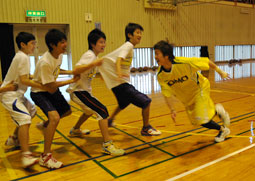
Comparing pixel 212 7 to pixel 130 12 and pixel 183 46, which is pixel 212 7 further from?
pixel 130 12

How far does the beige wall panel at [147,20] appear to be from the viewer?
35.2 ft

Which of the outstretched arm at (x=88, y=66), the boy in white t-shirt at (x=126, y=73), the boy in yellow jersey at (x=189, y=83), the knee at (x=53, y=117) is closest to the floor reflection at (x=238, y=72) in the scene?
the boy in yellow jersey at (x=189, y=83)

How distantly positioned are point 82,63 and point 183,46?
1378cm

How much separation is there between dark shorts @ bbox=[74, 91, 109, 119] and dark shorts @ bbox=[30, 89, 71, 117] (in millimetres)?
204

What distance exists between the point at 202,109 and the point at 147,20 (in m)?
11.8

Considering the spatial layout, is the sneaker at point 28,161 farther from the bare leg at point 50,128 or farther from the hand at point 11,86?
the hand at point 11,86

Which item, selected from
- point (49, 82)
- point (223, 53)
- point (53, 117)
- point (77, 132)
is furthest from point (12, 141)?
point (223, 53)

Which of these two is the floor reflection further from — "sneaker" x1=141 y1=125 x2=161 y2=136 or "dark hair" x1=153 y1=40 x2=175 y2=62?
"dark hair" x1=153 y1=40 x2=175 y2=62

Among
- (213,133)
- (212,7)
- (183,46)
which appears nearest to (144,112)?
(213,133)

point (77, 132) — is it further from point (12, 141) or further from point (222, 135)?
point (222, 135)

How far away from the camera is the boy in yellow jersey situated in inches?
103

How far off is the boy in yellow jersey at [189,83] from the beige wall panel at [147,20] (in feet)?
30.6

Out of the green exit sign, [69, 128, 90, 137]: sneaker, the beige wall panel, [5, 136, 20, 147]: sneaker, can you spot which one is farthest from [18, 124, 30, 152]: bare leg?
the green exit sign

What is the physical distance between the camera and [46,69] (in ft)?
7.70
